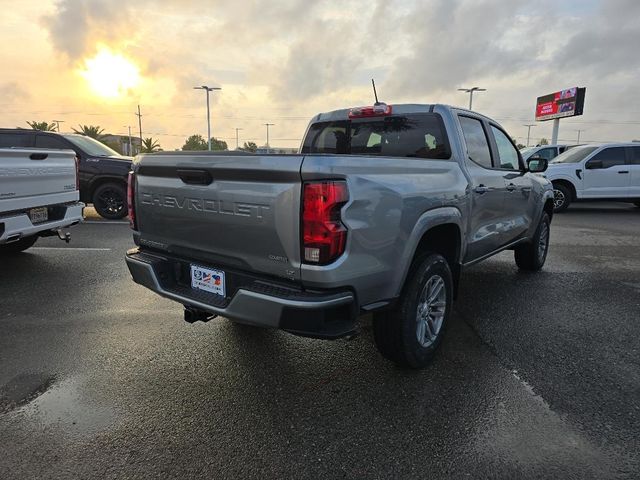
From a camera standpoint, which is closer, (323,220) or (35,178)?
(323,220)

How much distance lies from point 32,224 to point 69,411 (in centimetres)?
338

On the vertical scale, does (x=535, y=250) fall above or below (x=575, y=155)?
below

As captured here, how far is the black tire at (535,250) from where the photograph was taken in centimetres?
589

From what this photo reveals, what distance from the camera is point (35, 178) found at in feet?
17.7

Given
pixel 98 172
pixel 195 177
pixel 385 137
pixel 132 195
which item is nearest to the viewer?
pixel 195 177

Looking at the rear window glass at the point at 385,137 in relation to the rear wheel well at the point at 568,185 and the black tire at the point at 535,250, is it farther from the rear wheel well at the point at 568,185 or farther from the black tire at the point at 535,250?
the rear wheel well at the point at 568,185

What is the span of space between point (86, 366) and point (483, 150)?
12.3 ft

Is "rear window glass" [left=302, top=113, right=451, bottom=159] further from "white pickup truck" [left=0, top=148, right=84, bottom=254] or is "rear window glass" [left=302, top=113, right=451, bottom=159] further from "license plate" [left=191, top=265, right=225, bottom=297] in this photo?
"white pickup truck" [left=0, top=148, right=84, bottom=254]

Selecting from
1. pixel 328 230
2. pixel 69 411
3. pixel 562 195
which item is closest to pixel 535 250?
pixel 328 230

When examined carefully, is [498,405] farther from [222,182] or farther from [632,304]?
[632,304]

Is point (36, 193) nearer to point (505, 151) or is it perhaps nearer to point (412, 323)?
point (412, 323)

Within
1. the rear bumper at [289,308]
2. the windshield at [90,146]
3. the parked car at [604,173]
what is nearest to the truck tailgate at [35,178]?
the rear bumper at [289,308]

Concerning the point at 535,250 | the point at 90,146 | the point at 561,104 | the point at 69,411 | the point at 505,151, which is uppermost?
the point at 561,104

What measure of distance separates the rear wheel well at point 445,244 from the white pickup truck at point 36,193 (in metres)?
4.33
